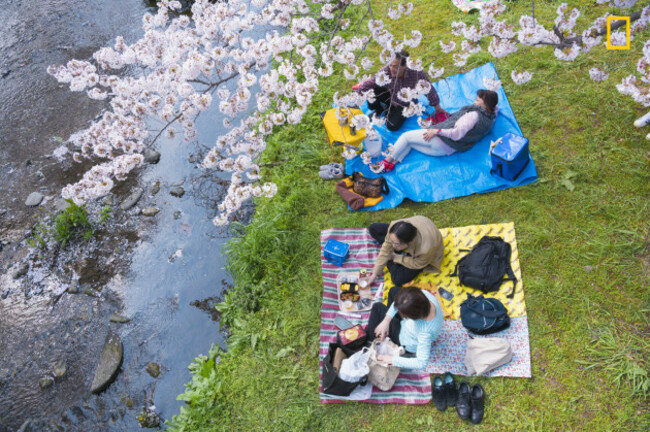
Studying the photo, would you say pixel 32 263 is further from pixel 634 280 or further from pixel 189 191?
pixel 634 280

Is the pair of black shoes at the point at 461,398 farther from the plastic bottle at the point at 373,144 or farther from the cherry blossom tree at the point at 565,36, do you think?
the cherry blossom tree at the point at 565,36

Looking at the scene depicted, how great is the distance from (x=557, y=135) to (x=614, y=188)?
3.50ft

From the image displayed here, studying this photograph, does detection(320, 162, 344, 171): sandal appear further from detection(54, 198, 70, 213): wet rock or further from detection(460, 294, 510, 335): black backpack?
detection(54, 198, 70, 213): wet rock

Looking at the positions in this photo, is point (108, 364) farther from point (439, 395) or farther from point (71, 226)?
point (439, 395)

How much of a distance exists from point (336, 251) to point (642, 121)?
14.7 ft

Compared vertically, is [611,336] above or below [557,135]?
below

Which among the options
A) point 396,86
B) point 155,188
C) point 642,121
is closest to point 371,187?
point 396,86

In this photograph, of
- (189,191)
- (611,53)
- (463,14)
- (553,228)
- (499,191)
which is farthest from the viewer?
(463,14)

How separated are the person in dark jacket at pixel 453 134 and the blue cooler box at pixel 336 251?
4.53 ft

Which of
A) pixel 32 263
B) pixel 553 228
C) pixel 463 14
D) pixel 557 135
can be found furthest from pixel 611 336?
pixel 32 263

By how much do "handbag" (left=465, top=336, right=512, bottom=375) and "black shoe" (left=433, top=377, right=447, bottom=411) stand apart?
0.35m

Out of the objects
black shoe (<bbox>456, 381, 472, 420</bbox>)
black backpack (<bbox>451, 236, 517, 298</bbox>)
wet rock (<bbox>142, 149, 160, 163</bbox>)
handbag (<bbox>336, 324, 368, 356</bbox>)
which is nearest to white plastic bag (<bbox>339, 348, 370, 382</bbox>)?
handbag (<bbox>336, 324, 368, 356</bbox>)

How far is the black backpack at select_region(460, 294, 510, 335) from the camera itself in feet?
14.0

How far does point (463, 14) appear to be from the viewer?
24.6ft
